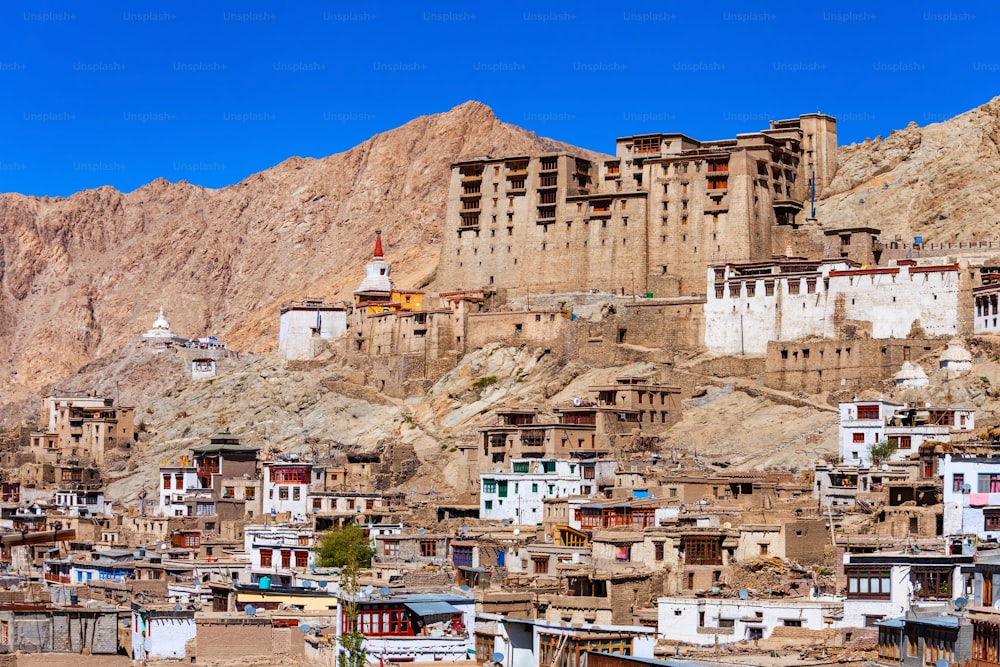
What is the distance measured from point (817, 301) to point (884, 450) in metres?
23.3

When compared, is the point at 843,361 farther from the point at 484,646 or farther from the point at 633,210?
the point at 484,646

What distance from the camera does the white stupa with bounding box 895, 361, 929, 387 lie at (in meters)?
80.9

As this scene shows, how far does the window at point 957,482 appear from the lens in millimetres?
52934

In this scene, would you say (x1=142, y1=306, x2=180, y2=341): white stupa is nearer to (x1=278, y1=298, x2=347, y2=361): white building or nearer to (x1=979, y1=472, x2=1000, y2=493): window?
(x1=278, y1=298, x2=347, y2=361): white building

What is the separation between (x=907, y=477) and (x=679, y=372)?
30.1 m

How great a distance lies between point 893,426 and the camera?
6988 cm

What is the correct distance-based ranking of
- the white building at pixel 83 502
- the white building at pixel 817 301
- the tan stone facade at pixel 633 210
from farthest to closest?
the tan stone facade at pixel 633 210
the white building at pixel 817 301
the white building at pixel 83 502

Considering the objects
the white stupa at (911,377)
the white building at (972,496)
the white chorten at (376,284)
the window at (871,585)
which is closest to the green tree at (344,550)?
the window at (871,585)

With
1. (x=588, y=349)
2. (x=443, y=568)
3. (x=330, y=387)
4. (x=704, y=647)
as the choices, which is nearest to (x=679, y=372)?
(x=588, y=349)

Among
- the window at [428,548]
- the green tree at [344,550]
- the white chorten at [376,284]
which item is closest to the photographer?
the green tree at [344,550]

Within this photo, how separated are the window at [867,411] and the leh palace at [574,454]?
6.4 inches

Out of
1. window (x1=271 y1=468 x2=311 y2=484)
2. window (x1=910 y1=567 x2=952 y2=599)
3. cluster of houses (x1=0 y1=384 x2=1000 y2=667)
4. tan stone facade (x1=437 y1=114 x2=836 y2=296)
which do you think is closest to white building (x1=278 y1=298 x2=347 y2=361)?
tan stone facade (x1=437 y1=114 x2=836 y2=296)

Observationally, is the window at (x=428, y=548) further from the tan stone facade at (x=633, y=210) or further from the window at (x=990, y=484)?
the tan stone facade at (x=633, y=210)

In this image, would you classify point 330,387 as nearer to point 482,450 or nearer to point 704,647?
point 482,450
